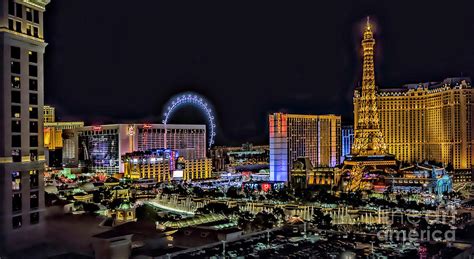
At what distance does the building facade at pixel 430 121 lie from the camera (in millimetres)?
42625

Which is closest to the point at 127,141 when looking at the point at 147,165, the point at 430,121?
the point at 147,165

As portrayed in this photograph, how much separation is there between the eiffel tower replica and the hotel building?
16.2 meters

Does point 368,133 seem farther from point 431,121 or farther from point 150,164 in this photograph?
point 150,164

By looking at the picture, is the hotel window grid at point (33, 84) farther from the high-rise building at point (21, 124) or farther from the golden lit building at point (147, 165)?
the golden lit building at point (147, 165)

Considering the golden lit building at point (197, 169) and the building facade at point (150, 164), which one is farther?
the golden lit building at point (197, 169)

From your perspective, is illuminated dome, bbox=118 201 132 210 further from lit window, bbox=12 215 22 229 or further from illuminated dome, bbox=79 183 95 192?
lit window, bbox=12 215 22 229

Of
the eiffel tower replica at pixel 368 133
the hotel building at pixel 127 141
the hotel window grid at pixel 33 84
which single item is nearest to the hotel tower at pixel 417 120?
the eiffel tower replica at pixel 368 133

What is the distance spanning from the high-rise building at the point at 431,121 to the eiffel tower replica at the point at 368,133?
5859 mm

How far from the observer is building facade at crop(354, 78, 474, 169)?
42625 mm

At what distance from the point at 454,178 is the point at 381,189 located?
830 cm

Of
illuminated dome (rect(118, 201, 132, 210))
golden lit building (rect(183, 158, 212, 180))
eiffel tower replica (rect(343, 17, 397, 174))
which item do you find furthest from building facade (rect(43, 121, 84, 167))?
eiffel tower replica (rect(343, 17, 397, 174))

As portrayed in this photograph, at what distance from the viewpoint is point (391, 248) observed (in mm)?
15750

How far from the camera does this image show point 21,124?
1295 cm

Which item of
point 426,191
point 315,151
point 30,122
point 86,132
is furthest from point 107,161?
point 30,122
